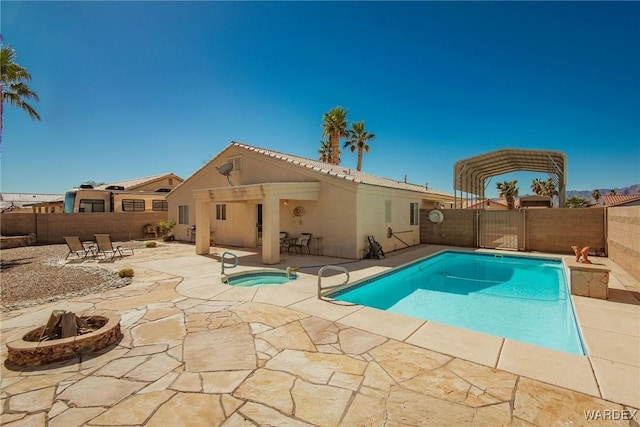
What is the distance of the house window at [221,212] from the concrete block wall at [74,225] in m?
8.38

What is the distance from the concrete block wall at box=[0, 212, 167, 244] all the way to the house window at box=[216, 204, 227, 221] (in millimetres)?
8379

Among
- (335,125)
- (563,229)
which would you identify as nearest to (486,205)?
(335,125)

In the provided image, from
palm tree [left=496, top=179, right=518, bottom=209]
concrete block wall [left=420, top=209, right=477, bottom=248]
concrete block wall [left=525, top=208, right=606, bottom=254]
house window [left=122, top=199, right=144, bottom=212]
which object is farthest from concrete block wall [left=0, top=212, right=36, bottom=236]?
palm tree [left=496, top=179, right=518, bottom=209]

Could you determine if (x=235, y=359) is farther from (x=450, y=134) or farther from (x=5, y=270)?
(x=450, y=134)

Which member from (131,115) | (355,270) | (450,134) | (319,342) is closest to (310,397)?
(319,342)

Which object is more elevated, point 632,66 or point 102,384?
point 632,66

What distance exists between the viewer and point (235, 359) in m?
4.11

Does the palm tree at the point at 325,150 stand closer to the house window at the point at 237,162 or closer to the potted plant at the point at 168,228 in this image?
the house window at the point at 237,162

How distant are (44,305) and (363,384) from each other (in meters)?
7.72

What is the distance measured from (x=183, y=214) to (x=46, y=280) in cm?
1156

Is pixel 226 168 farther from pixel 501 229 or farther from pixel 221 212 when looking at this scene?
pixel 501 229

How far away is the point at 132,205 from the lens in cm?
2594

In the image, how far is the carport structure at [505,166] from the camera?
1636 centimetres

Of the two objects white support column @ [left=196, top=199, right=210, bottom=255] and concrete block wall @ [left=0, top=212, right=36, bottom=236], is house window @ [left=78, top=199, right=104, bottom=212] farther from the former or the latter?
white support column @ [left=196, top=199, right=210, bottom=255]
